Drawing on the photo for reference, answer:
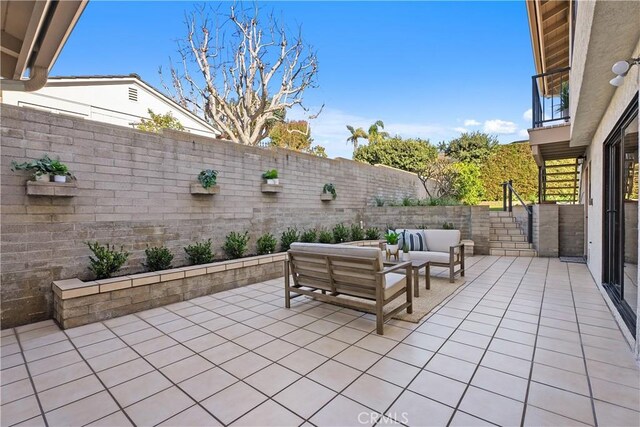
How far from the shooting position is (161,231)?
4.63 m

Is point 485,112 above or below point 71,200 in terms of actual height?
above

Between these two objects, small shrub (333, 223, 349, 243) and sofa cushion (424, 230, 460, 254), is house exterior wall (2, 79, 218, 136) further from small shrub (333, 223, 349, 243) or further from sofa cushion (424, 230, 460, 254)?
sofa cushion (424, 230, 460, 254)

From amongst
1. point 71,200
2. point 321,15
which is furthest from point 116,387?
point 321,15

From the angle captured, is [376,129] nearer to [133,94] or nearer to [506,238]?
[506,238]

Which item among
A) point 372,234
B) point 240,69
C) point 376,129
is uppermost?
point 376,129

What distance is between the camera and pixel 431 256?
513cm

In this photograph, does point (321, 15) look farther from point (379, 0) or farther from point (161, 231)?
point (161, 231)

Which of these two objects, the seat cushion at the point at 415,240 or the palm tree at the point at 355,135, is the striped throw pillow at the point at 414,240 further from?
the palm tree at the point at 355,135

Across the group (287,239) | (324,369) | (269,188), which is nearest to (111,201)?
(269,188)

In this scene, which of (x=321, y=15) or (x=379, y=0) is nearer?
(x=379, y=0)

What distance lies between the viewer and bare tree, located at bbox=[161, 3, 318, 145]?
9836mm

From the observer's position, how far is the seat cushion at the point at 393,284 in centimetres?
314

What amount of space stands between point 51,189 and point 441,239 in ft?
19.3

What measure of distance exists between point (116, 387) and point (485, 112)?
18.7 metres
